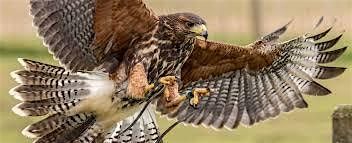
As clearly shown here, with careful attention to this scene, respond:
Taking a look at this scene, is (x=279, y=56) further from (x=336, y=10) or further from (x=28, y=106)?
(x=336, y=10)

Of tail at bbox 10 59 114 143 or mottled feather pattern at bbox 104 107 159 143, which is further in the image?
mottled feather pattern at bbox 104 107 159 143

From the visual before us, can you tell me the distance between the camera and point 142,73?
10.9 meters

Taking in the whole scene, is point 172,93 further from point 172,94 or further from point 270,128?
point 270,128

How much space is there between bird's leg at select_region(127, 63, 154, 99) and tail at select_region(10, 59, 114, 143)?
274 millimetres

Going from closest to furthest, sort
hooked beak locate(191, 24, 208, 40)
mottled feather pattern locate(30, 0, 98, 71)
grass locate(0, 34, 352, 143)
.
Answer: mottled feather pattern locate(30, 0, 98, 71)
hooked beak locate(191, 24, 208, 40)
grass locate(0, 34, 352, 143)

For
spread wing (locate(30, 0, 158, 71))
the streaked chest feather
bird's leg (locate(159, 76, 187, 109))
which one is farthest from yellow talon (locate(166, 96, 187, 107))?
spread wing (locate(30, 0, 158, 71))

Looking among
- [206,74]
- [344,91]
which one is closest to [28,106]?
[206,74]

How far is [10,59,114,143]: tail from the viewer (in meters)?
10.9

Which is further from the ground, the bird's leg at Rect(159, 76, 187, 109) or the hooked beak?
the hooked beak

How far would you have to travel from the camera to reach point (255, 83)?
12.1m

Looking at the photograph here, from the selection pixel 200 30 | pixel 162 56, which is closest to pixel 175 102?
pixel 162 56

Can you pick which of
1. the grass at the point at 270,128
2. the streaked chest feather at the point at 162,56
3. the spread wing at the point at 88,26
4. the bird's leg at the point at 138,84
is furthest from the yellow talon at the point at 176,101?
the grass at the point at 270,128

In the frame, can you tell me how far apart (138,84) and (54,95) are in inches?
30.8

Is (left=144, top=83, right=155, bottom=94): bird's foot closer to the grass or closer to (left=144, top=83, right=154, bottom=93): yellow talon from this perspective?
(left=144, top=83, right=154, bottom=93): yellow talon
